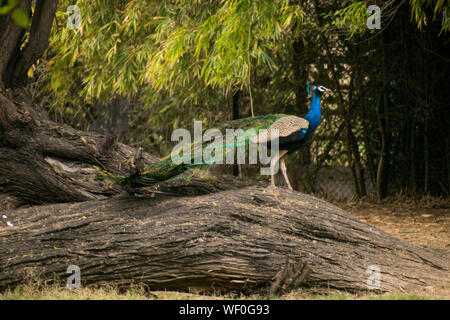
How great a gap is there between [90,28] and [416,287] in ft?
15.8

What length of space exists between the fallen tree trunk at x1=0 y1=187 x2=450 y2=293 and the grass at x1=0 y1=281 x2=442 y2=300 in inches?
2.7

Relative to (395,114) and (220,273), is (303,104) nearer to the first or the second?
(395,114)

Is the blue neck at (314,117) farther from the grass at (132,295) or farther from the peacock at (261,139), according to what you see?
the grass at (132,295)

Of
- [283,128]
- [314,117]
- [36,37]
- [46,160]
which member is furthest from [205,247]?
[36,37]

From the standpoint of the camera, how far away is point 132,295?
337 centimetres

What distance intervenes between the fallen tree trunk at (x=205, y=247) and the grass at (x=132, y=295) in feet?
0.23

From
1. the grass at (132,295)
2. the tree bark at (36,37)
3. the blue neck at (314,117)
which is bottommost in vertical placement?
the grass at (132,295)

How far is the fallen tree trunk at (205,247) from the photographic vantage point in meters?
3.53

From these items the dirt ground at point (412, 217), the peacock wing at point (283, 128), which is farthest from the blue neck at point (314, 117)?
the dirt ground at point (412, 217)

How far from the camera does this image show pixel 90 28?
6.50 m

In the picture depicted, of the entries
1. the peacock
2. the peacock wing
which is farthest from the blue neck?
Result: the peacock wing

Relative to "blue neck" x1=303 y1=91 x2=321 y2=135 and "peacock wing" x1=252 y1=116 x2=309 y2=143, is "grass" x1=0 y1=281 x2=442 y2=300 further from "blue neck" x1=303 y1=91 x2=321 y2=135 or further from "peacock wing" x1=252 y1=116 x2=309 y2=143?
"blue neck" x1=303 y1=91 x2=321 y2=135

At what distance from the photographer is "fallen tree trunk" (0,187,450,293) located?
353 cm

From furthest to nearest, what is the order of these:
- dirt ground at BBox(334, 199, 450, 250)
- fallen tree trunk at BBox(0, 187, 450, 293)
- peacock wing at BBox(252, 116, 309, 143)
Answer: dirt ground at BBox(334, 199, 450, 250), peacock wing at BBox(252, 116, 309, 143), fallen tree trunk at BBox(0, 187, 450, 293)
